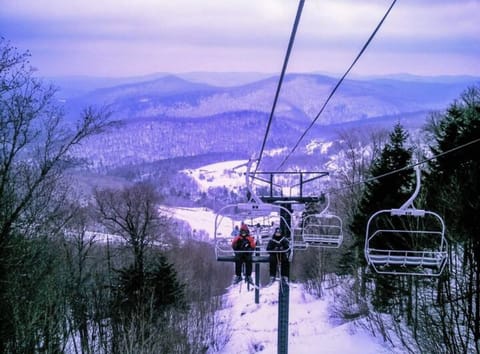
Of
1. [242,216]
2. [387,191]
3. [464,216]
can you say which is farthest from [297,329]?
[242,216]

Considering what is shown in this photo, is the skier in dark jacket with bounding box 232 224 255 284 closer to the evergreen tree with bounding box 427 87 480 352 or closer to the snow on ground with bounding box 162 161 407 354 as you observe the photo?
the evergreen tree with bounding box 427 87 480 352

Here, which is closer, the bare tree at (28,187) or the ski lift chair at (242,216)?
the ski lift chair at (242,216)

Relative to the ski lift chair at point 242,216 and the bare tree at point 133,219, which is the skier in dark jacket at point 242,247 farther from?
the bare tree at point 133,219

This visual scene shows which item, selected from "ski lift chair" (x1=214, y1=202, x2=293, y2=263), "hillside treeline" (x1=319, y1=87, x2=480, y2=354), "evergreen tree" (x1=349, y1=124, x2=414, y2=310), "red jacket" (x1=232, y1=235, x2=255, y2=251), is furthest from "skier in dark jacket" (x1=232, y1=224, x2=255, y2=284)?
"evergreen tree" (x1=349, y1=124, x2=414, y2=310)

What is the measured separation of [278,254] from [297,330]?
19.8 m

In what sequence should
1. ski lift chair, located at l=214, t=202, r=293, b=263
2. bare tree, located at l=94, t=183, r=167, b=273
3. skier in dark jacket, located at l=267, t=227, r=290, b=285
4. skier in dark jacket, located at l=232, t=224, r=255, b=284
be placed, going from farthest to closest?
bare tree, located at l=94, t=183, r=167, b=273 < skier in dark jacket, located at l=267, t=227, r=290, b=285 < skier in dark jacket, located at l=232, t=224, r=255, b=284 < ski lift chair, located at l=214, t=202, r=293, b=263

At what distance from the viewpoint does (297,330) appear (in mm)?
29234

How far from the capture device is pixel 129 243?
93.9ft

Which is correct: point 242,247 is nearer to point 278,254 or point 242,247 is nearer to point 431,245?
point 278,254

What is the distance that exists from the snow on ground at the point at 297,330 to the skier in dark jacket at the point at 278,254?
8785mm

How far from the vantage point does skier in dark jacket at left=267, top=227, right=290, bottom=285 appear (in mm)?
10750

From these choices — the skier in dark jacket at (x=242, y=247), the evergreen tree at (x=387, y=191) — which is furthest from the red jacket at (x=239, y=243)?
the evergreen tree at (x=387, y=191)

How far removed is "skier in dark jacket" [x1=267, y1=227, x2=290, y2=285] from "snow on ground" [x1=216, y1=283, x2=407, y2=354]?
878 centimetres

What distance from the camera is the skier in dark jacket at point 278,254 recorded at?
10.8 meters
